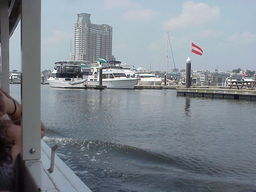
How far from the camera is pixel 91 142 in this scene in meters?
11.2

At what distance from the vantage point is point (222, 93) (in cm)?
4434

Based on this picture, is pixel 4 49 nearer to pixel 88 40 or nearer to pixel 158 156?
pixel 158 156

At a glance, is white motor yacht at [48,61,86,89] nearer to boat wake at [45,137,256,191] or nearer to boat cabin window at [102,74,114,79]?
boat cabin window at [102,74,114,79]

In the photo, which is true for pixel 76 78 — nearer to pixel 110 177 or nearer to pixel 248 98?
pixel 248 98

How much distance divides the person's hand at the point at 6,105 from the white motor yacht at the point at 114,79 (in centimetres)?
6654

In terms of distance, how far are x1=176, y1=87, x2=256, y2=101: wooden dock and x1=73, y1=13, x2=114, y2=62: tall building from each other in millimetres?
96941

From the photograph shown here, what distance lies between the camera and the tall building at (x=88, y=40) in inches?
5664

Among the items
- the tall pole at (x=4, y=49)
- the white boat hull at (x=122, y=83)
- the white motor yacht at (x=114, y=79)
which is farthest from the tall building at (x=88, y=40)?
the tall pole at (x=4, y=49)

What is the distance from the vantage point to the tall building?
143875mm

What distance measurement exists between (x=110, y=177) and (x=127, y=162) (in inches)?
58.1

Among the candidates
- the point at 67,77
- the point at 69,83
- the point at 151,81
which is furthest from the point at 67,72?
the point at 151,81

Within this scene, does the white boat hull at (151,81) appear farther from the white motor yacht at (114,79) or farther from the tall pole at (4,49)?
the tall pole at (4,49)

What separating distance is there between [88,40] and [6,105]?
14840 centimetres

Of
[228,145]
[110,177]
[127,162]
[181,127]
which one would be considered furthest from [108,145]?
[181,127]
